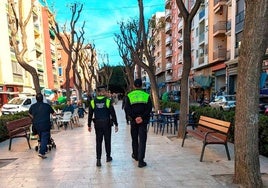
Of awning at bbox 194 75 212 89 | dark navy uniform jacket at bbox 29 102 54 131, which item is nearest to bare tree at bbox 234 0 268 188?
dark navy uniform jacket at bbox 29 102 54 131

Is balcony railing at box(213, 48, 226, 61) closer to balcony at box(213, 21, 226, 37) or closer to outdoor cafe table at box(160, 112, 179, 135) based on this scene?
balcony at box(213, 21, 226, 37)

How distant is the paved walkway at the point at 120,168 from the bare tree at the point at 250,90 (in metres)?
0.49

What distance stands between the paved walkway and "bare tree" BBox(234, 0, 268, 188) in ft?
1.62

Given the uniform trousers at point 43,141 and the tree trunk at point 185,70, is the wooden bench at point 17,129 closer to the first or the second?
the uniform trousers at point 43,141

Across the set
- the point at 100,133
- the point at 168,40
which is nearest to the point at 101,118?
the point at 100,133

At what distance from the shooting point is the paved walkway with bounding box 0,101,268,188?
4590mm

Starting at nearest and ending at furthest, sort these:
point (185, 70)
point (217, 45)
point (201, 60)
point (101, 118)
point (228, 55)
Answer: point (101, 118), point (185, 70), point (228, 55), point (217, 45), point (201, 60)

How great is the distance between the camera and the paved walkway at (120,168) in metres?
4.59

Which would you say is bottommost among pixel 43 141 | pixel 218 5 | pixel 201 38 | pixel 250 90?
pixel 43 141

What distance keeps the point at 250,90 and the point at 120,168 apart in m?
3.02

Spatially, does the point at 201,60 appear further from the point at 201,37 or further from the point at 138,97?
the point at 138,97

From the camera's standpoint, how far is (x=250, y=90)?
405cm

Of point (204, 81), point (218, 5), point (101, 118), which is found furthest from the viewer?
point (204, 81)

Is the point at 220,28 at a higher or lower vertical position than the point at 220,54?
higher
